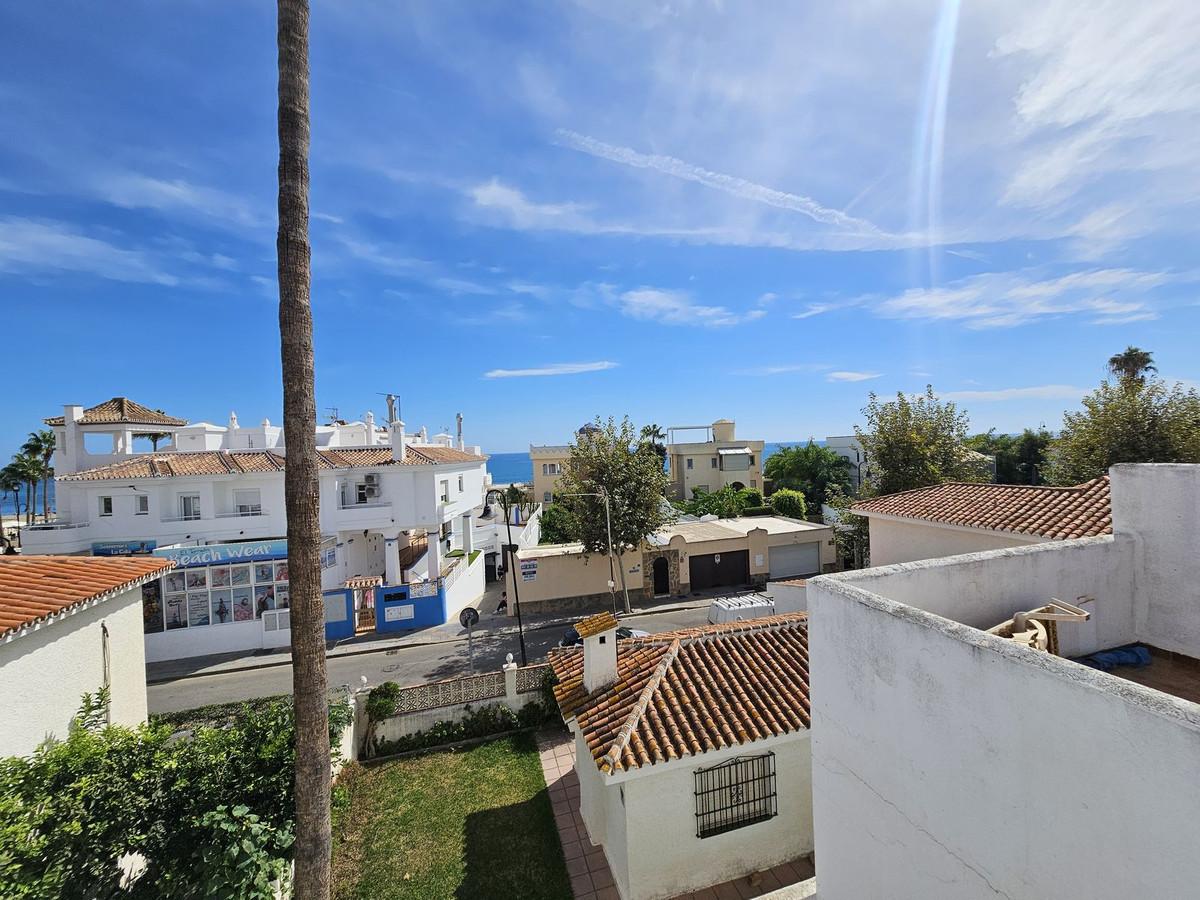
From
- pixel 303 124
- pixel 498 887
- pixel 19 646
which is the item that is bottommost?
pixel 498 887

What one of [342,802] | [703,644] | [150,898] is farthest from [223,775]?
[703,644]

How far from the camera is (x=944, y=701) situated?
378 cm

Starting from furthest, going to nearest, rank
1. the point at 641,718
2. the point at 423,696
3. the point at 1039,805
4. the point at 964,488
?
the point at 964,488 < the point at 423,696 < the point at 641,718 < the point at 1039,805

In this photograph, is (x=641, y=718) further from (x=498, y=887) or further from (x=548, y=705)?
(x=548, y=705)

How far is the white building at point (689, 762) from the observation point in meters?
8.57

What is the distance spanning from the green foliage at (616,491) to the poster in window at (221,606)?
1483 cm

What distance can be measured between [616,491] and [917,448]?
1429 cm

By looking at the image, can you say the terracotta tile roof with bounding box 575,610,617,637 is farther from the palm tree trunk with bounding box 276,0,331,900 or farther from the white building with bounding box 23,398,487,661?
the white building with bounding box 23,398,487,661

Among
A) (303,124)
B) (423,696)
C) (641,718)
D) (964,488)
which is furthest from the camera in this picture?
(964,488)

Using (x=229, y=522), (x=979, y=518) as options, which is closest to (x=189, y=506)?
(x=229, y=522)

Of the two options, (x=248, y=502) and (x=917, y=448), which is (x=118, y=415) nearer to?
(x=248, y=502)

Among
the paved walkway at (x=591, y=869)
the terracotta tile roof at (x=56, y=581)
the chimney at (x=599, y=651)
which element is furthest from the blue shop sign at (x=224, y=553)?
the chimney at (x=599, y=651)

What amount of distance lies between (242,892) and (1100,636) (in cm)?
1127

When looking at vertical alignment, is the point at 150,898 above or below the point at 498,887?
above
